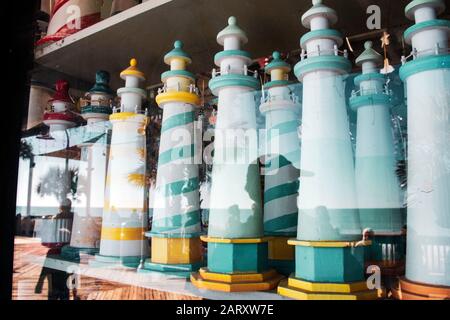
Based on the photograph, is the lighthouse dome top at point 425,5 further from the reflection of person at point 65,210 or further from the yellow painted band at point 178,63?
the reflection of person at point 65,210

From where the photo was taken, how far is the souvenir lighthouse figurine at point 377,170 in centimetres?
52

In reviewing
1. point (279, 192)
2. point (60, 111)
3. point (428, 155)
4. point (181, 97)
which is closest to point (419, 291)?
point (428, 155)

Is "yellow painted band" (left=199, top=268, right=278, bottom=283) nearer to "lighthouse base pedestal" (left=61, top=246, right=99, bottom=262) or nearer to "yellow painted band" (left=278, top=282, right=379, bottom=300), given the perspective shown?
"yellow painted band" (left=278, top=282, right=379, bottom=300)

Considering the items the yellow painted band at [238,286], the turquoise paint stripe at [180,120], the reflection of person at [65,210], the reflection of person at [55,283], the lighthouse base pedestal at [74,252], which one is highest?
the turquoise paint stripe at [180,120]

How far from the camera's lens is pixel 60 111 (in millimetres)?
792

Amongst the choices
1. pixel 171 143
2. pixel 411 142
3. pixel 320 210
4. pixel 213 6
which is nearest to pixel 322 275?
pixel 320 210

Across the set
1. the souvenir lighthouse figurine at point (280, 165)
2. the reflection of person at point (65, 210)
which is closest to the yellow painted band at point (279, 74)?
the souvenir lighthouse figurine at point (280, 165)

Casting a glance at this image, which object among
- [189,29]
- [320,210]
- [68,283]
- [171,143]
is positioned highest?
[189,29]

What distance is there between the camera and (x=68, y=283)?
0.65m

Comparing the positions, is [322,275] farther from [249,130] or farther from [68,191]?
[68,191]

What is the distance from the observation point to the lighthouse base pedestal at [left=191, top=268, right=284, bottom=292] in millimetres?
570

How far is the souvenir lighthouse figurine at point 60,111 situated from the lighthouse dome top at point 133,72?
125mm

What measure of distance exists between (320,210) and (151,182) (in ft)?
1.04

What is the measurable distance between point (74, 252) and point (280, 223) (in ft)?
1.24
